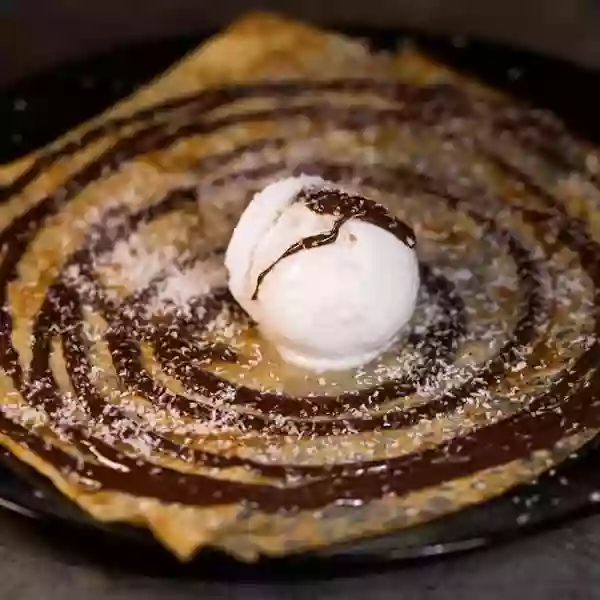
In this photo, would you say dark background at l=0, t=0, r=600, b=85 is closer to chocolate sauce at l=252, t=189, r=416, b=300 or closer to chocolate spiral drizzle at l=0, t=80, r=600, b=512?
chocolate spiral drizzle at l=0, t=80, r=600, b=512

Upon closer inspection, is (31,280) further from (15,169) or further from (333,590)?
(333,590)

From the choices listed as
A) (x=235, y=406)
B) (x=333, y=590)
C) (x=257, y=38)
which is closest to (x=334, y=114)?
(x=257, y=38)

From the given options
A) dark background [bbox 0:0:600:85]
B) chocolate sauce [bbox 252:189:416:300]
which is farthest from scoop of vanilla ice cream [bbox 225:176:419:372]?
dark background [bbox 0:0:600:85]

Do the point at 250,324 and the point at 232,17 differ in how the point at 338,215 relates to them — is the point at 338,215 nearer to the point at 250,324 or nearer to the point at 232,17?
the point at 250,324

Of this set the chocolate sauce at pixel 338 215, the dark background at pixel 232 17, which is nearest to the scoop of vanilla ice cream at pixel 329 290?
the chocolate sauce at pixel 338 215

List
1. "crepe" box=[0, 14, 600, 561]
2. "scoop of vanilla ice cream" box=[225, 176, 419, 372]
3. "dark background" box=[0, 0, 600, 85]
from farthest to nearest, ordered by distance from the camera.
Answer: "dark background" box=[0, 0, 600, 85] → "scoop of vanilla ice cream" box=[225, 176, 419, 372] → "crepe" box=[0, 14, 600, 561]

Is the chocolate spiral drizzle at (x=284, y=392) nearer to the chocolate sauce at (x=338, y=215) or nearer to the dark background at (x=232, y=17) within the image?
the chocolate sauce at (x=338, y=215)

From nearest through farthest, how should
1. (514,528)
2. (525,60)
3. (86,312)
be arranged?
(514,528)
(86,312)
(525,60)
